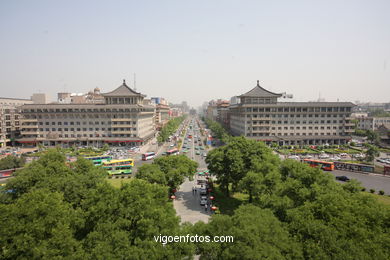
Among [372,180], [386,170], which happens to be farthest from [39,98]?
[386,170]

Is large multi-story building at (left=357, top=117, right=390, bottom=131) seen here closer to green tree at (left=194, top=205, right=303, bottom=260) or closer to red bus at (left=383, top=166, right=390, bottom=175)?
red bus at (left=383, top=166, right=390, bottom=175)

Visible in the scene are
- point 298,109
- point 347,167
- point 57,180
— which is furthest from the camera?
point 298,109

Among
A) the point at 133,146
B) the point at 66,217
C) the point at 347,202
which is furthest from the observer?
the point at 133,146

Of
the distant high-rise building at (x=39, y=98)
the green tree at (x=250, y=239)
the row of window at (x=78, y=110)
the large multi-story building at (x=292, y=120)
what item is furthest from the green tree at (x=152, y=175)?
the distant high-rise building at (x=39, y=98)

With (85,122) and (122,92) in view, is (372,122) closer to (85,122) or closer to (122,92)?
(122,92)

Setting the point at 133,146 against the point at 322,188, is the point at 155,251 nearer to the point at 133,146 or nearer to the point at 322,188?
the point at 322,188

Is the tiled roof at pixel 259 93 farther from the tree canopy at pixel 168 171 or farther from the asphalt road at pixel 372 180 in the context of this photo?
the tree canopy at pixel 168 171

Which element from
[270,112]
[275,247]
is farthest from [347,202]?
[270,112]
